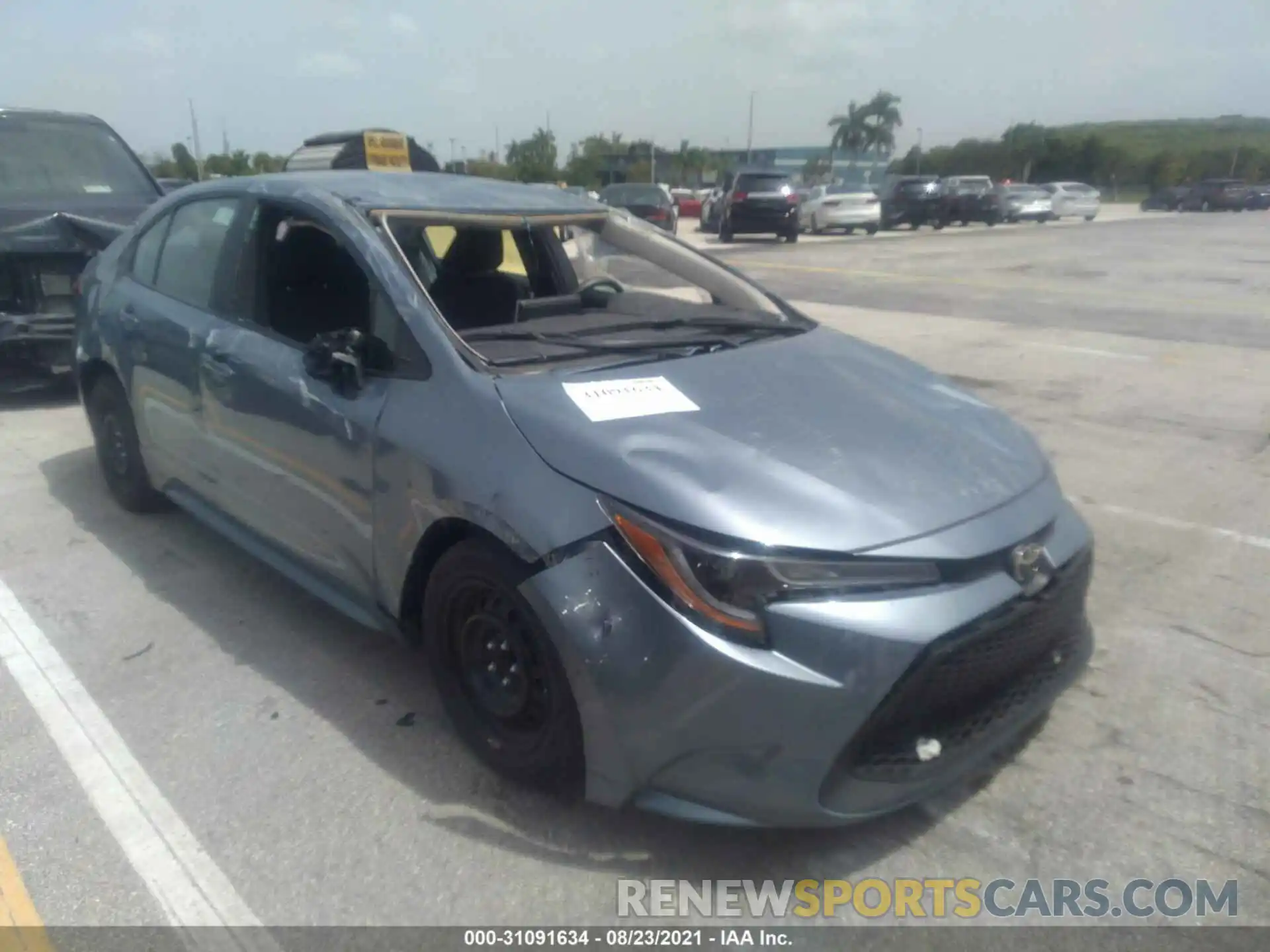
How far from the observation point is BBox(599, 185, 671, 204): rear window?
2456 centimetres

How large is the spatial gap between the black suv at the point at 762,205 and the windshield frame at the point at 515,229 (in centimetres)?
2135

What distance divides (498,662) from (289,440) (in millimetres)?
1177

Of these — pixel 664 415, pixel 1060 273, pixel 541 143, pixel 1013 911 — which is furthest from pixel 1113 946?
pixel 541 143

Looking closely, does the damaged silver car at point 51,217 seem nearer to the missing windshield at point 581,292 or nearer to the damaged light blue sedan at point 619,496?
the damaged light blue sedan at point 619,496

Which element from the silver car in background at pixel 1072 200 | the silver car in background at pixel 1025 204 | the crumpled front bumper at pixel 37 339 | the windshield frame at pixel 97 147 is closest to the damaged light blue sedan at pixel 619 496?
the crumpled front bumper at pixel 37 339

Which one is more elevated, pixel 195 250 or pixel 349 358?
pixel 195 250

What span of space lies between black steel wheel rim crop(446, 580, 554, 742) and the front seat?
1.25m

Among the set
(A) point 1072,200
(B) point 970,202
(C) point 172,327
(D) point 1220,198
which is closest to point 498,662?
(C) point 172,327

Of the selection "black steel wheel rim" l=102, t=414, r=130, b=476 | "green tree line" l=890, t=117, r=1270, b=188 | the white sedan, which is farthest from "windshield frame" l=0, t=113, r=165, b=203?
"green tree line" l=890, t=117, r=1270, b=188

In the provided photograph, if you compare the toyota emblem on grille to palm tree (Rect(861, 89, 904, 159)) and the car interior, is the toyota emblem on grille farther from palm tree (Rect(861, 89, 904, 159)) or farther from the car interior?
palm tree (Rect(861, 89, 904, 159))

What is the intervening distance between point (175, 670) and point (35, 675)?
469mm

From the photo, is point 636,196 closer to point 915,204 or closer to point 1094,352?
point 915,204

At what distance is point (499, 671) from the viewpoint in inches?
112

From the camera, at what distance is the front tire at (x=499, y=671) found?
260 centimetres
